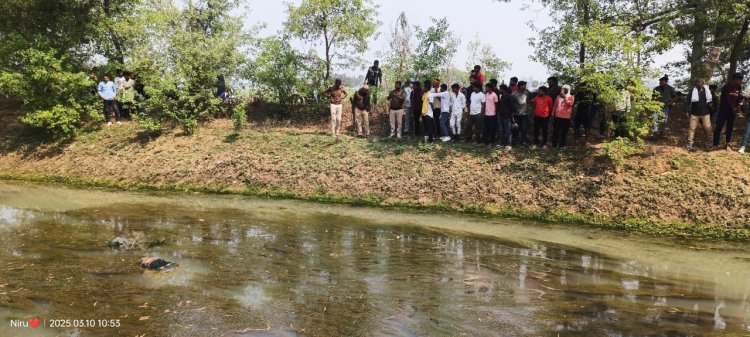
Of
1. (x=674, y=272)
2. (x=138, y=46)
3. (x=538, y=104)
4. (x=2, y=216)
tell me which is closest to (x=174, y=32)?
(x=138, y=46)

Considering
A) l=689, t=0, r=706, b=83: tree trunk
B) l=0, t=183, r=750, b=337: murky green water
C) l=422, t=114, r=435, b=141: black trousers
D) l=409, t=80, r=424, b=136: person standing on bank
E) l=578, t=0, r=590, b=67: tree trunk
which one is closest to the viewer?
l=0, t=183, r=750, b=337: murky green water

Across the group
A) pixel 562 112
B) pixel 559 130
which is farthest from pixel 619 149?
pixel 559 130

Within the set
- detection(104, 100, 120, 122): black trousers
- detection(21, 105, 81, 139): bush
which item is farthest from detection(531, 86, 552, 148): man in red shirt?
detection(21, 105, 81, 139): bush

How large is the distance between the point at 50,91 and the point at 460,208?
16.2 metres

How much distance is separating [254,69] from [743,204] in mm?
16258

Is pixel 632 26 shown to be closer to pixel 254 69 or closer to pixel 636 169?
pixel 636 169

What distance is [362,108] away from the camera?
17250mm

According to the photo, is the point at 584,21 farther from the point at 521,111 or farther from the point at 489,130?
the point at 489,130

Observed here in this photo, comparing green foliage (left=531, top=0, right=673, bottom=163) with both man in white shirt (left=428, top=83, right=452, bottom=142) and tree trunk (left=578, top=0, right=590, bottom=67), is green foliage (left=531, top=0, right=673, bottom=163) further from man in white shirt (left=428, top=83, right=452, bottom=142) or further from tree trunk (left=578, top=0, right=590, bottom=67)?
man in white shirt (left=428, top=83, right=452, bottom=142)

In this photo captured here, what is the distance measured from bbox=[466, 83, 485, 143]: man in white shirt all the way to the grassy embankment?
84cm

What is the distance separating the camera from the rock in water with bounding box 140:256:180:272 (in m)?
7.52

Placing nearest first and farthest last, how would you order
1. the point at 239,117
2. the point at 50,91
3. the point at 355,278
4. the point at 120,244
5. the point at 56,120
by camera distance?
the point at 355,278
the point at 120,244
the point at 239,117
the point at 56,120
the point at 50,91

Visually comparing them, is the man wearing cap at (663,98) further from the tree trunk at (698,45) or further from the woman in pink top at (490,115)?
the woman in pink top at (490,115)

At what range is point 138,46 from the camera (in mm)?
20375
